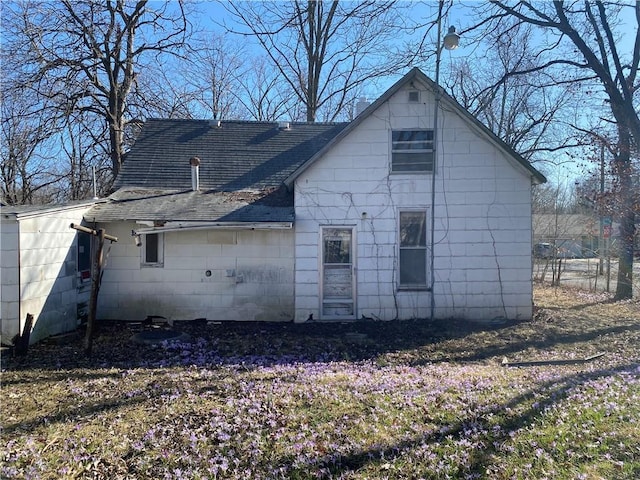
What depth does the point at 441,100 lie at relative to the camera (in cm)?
1013

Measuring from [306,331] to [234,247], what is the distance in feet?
8.54

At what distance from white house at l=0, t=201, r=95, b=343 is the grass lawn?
69 centimetres

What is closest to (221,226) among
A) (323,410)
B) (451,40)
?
(323,410)

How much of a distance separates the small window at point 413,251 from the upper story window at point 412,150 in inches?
42.4

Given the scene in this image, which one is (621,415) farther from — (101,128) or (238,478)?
(101,128)

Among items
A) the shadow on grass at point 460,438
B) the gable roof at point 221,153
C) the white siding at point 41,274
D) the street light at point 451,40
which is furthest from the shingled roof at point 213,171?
the shadow on grass at point 460,438

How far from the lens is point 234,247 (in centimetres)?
1031

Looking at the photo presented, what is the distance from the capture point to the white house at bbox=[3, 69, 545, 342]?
1015cm

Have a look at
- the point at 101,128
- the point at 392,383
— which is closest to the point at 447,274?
the point at 392,383

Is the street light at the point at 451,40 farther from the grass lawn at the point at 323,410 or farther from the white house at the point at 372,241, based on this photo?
the grass lawn at the point at 323,410

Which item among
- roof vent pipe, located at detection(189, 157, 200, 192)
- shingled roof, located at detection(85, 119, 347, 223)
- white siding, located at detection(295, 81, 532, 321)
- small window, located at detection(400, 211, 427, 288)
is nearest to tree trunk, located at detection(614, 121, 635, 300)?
white siding, located at detection(295, 81, 532, 321)

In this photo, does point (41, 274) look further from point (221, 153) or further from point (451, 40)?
point (451, 40)

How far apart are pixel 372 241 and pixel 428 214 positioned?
1441mm

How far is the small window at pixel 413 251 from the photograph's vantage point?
33.7 ft
